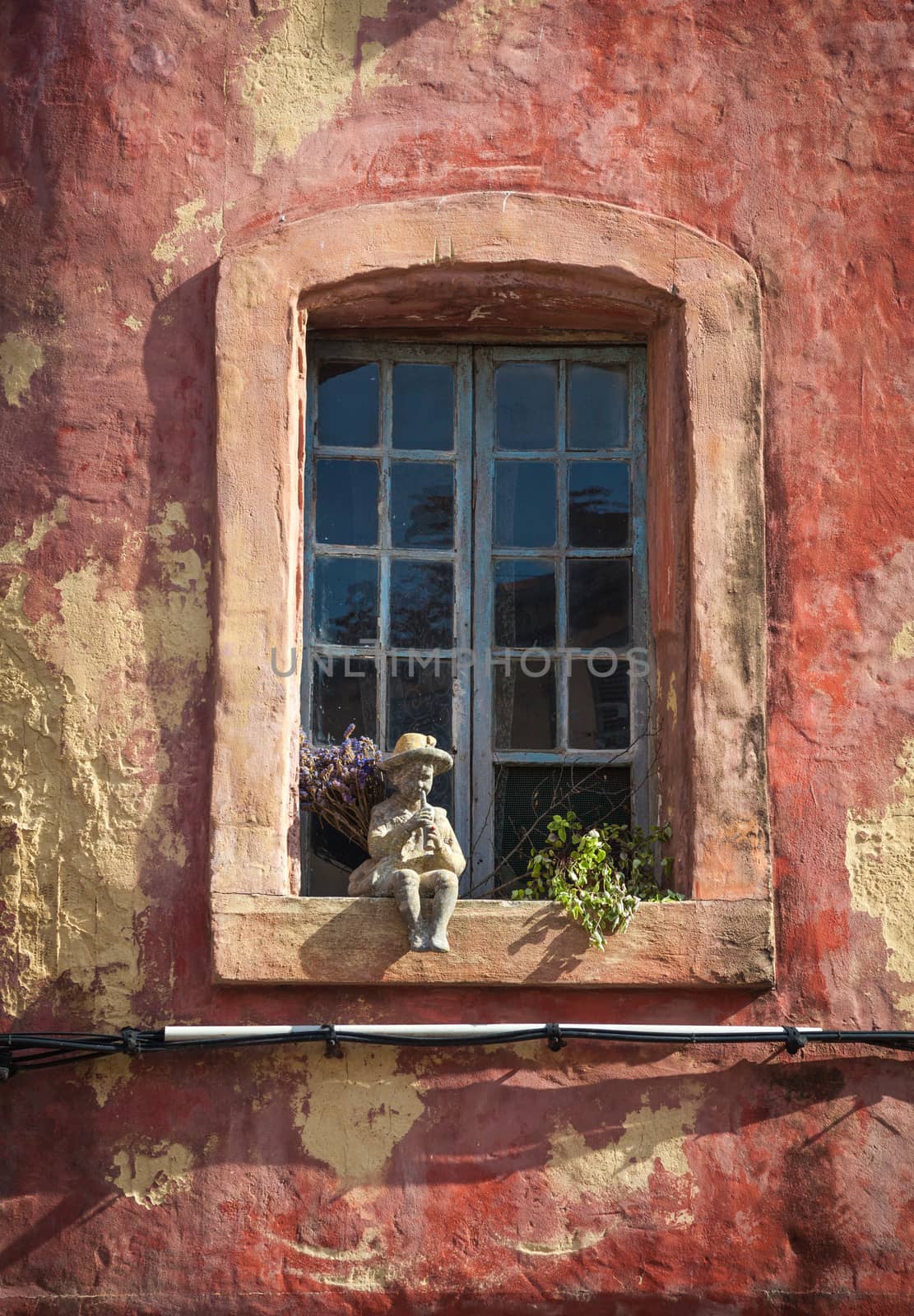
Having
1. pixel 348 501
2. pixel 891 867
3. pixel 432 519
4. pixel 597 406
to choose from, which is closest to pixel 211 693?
pixel 348 501

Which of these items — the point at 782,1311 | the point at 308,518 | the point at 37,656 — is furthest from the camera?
the point at 308,518

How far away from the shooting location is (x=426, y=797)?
4781 millimetres

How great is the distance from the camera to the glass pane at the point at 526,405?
5.17 metres

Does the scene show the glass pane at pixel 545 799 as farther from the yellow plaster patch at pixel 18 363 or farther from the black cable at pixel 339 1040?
the yellow plaster patch at pixel 18 363

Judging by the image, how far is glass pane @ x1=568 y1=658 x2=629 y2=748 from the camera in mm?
4988

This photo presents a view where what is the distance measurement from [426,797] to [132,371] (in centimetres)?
158

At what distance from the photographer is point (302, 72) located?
4895 mm

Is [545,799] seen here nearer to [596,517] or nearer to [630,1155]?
[596,517]

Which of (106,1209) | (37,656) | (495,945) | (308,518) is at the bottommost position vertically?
(106,1209)

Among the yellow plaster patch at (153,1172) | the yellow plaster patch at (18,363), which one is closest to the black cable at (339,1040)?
the yellow plaster patch at (153,1172)

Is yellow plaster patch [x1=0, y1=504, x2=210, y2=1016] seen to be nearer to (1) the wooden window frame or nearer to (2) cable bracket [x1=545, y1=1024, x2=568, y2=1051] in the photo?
(1) the wooden window frame

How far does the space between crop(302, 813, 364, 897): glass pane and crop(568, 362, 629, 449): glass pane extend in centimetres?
151

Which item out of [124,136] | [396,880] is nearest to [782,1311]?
[396,880]

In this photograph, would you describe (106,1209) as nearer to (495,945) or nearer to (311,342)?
(495,945)
